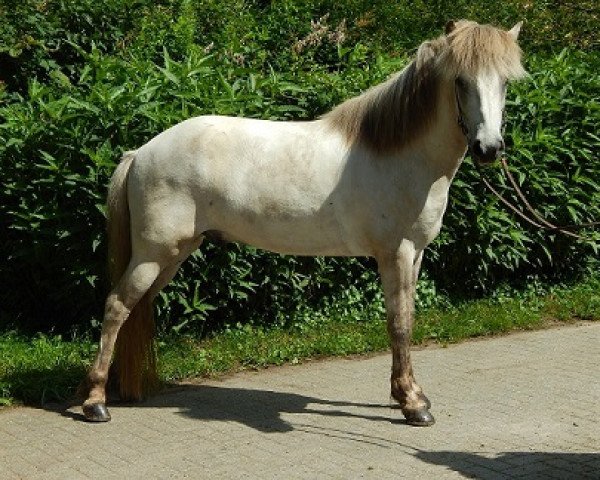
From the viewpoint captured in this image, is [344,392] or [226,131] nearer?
[226,131]

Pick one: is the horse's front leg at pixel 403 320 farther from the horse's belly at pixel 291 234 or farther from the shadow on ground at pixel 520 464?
the shadow on ground at pixel 520 464

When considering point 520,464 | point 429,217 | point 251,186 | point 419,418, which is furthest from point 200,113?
point 520,464

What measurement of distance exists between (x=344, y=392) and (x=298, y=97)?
2634mm

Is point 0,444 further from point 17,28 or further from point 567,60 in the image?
point 567,60

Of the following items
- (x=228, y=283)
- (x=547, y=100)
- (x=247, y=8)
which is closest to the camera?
(x=228, y=283)

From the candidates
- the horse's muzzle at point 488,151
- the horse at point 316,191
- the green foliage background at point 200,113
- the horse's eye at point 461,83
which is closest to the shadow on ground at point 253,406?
the horse at point 316,191

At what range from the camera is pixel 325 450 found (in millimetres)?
5344

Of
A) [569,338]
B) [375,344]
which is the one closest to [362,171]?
[375,344]

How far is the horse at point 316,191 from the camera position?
19.0 ft

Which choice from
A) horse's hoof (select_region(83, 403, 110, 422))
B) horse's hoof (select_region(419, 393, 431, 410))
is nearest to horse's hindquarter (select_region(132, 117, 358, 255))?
horse's hoof (select_region(419, 393, 431, 410))

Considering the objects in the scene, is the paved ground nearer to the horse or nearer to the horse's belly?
the horse

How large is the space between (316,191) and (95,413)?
1824 mm

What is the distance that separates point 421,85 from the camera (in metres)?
5.72

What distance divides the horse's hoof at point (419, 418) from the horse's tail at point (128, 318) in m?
1.65
